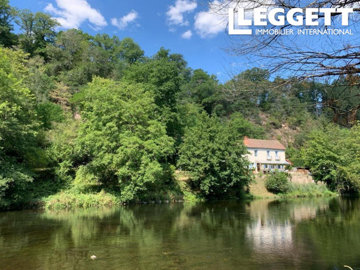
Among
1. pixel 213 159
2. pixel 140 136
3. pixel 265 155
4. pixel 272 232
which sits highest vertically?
pixel 140 136

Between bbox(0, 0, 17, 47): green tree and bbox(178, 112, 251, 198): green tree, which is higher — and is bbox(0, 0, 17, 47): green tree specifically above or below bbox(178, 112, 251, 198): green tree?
above

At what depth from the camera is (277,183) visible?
36781mm

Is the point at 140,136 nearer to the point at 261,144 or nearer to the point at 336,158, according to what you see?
the point at 336,158

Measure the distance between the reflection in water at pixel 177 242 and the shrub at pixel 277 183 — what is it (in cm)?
1743

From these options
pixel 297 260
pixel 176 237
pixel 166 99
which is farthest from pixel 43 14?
pixel 297 260

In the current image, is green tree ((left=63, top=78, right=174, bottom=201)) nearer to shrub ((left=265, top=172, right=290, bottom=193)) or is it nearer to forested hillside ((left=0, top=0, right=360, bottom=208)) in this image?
forested hillside ((left=0, top=0, right=360, bottom=208))

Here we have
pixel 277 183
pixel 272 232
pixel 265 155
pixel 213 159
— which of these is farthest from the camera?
pixel 265 155

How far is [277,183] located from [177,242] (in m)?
27.6

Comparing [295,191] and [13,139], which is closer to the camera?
[13,139]

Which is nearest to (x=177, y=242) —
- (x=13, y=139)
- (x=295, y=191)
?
(x=13, y=139)

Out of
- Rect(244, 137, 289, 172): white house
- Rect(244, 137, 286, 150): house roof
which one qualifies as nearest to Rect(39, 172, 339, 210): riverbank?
Rect(244, 137, 289, 172): white house

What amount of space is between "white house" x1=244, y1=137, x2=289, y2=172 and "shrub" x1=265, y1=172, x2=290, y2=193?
40.7ft

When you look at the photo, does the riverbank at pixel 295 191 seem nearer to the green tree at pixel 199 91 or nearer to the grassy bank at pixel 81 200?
the grassy bank at pixel 81 200

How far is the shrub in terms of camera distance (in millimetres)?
36825
